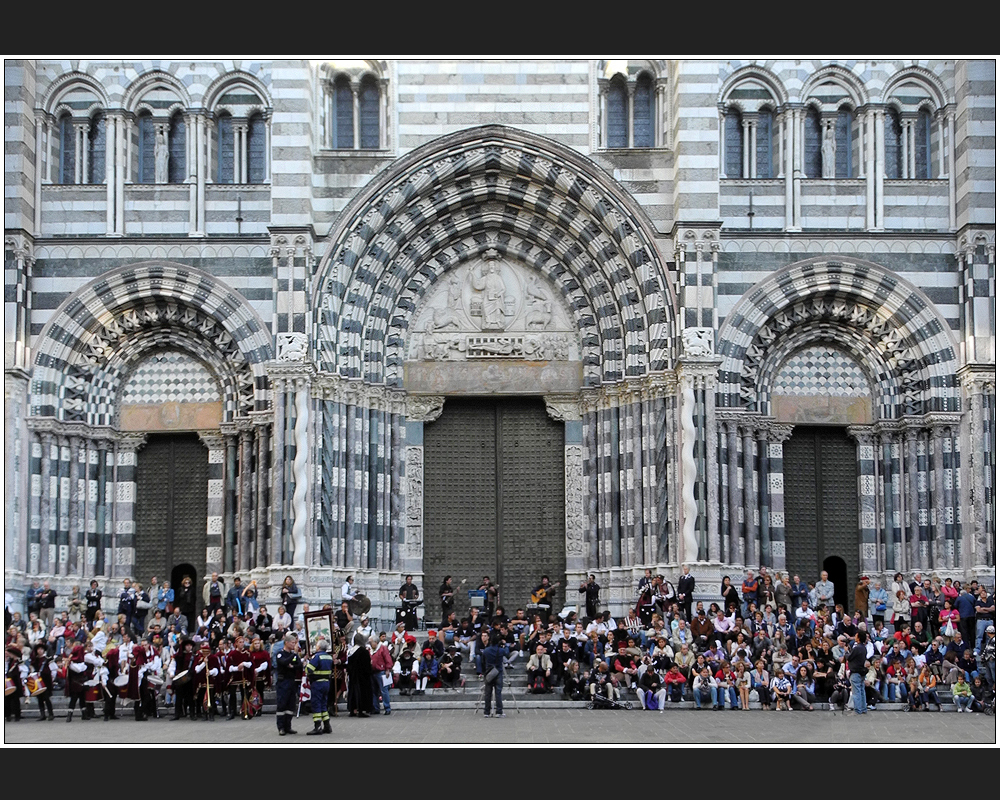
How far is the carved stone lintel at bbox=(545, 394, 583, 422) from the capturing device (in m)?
33.7

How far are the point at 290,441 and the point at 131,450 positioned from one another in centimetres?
408

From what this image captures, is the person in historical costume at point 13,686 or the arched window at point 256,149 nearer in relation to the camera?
the person in historical costume at point 13,686

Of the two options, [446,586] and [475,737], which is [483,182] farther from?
[475,737]

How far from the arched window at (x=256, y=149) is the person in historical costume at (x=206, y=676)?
1189cm

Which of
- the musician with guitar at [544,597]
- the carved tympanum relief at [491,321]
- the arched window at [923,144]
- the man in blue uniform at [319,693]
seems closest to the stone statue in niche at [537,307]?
the carved tympanum relief at [491,321]

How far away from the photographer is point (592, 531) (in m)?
33.2

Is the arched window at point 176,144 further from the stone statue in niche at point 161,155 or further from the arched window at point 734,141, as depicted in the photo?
the arched window at point 734,141

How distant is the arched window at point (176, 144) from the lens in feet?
109

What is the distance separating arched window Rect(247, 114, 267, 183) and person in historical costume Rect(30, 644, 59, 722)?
11493 mm

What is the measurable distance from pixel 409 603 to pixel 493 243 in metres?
8.21

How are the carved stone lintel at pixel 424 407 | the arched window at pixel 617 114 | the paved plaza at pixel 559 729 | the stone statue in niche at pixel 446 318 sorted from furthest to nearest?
the stone statue in niche at pixel 446 318 < the carved stone lintel at pixel 424 407 < the arched window at pixel 617 114 < the paved plaza at pixel 559 729

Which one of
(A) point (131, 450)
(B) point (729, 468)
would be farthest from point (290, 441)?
(B) point (729, 468)

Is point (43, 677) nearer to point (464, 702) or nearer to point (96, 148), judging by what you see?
point (464, 702)

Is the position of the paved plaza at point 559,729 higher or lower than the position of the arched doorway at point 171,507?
lower
